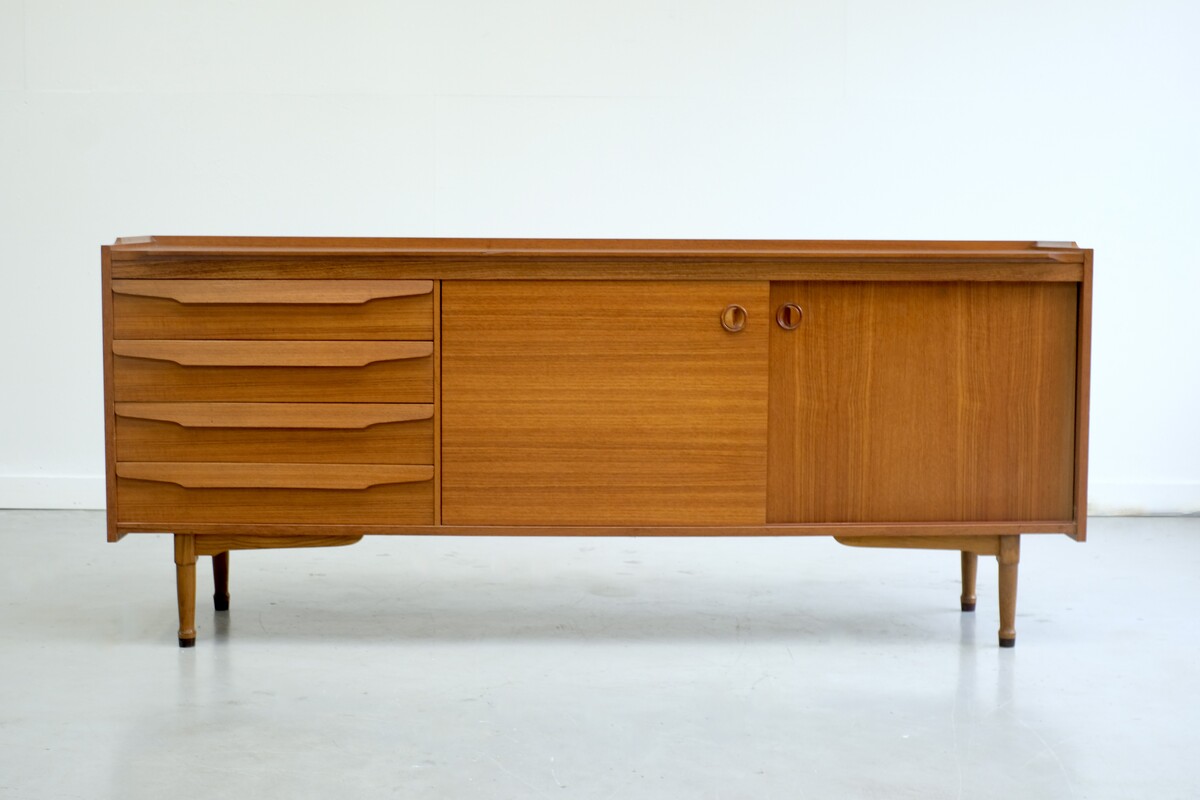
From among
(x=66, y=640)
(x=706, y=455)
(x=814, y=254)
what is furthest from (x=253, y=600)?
(x=814, y=254)

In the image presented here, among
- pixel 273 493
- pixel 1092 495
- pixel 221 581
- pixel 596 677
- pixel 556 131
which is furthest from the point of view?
pixel 1092 495

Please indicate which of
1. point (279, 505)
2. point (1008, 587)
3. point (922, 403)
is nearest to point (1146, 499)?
point (1008, 587)

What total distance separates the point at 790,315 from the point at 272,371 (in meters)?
1.17

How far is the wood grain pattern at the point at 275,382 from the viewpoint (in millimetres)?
2949

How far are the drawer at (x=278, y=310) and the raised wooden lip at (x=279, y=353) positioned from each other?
2cm

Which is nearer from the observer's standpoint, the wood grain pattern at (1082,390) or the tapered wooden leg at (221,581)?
the wood grain pattern at (1082,390)

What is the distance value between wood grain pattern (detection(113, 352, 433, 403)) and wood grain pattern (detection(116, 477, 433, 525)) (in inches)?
8.1

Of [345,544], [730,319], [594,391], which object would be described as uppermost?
[730,319]

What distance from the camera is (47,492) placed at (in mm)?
4902

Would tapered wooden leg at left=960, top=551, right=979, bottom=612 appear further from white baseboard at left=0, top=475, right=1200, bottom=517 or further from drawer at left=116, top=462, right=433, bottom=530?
white baseboard at left=0, top=475, right=1200, bottom=517

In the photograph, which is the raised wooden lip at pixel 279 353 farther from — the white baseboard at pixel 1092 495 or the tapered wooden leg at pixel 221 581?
the white baseboard at pixel 1092 495

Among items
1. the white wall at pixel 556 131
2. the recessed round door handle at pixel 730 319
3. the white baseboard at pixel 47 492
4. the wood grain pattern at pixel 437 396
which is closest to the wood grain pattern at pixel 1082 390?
the recessed round door handle at pixel 730 319

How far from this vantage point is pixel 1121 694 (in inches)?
110

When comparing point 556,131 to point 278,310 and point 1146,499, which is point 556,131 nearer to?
point 278,310
